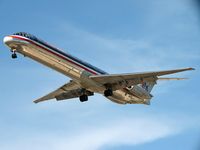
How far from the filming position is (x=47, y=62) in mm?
57594

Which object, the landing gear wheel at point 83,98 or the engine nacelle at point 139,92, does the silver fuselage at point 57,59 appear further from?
the engine nacelle at point 139,92

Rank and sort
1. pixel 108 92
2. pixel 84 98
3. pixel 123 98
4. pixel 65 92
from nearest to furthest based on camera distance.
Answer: pixel 108 92 → pixel 123 98 → pixel 84 98 → pixel 65 92

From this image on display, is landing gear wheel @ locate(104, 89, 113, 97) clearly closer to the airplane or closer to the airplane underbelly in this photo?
the airplane

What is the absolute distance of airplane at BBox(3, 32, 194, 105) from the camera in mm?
57062

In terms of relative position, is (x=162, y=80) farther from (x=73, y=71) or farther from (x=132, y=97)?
(x=73, y=71)

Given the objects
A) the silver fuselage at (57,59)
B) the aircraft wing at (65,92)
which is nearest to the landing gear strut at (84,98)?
the aircraft wing at (65,92)

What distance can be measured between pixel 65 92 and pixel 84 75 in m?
7.20

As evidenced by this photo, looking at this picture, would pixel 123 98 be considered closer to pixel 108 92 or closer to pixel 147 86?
pixel 108 92

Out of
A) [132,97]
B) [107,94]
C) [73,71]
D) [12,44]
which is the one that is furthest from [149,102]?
[12,44]

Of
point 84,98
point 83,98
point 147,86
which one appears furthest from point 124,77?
point 147,86

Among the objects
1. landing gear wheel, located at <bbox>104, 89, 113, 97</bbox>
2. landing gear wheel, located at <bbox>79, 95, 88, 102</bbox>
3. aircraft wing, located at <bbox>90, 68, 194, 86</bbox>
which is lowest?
landing gear wheel, located at <bbox>104, 89, 113, 97</bbox>

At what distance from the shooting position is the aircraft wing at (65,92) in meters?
63.6

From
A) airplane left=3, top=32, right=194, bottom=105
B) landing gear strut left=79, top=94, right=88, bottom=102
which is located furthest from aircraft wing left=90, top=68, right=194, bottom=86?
landing gear strut left=79, top=94, right=88, bottom=102

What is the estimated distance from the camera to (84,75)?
192 feet
